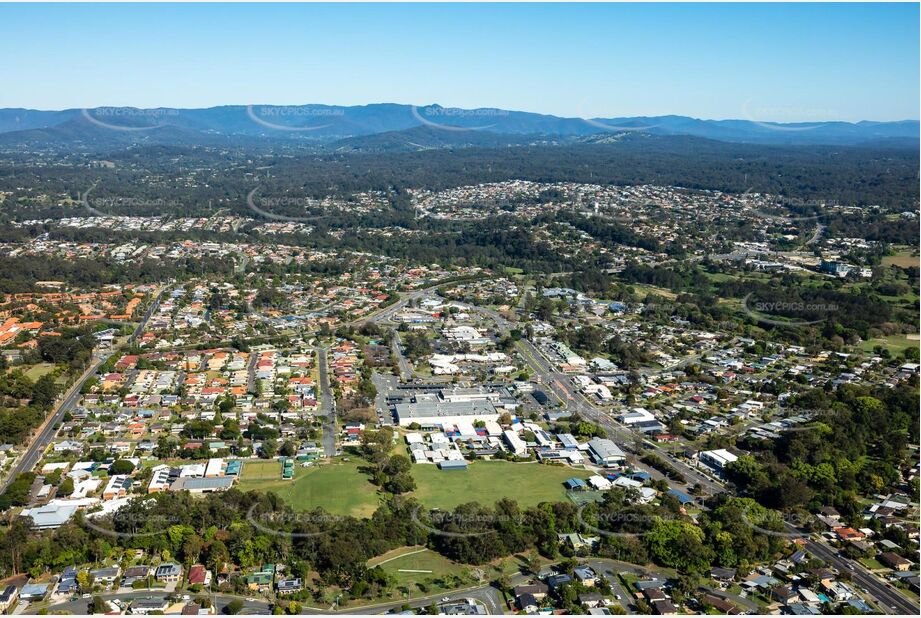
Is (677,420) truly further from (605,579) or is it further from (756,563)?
(605,579)

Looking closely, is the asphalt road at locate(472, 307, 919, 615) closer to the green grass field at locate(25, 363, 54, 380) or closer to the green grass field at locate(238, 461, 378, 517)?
the green grass field at locate(238, 461, 378, 517)

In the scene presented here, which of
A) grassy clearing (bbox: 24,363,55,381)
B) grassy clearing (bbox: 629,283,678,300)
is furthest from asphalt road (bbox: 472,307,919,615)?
grassy clearing (bbox: 24,363,55,381)

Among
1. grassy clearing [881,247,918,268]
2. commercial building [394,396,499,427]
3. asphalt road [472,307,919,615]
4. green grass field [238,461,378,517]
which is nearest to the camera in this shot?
asphalt road [472,307,919,615]

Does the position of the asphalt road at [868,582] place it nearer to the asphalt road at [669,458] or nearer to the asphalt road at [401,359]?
the asphalt road at [669,458]

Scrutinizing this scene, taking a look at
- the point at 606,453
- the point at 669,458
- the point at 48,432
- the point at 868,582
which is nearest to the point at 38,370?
the point at 48,432

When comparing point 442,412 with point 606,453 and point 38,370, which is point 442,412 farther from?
point 38,370

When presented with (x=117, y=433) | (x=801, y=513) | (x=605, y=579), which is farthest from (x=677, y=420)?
(x=117, y=433)
